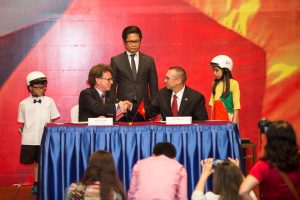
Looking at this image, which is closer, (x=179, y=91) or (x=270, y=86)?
(x=179, y=91)

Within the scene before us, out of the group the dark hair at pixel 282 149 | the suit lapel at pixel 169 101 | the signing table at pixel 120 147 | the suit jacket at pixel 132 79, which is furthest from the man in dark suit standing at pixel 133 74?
the dark hair at pixel 282 149

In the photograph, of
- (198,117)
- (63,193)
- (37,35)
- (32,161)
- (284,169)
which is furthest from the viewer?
(37,35)

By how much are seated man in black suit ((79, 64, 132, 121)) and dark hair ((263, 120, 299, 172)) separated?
86.9 inches

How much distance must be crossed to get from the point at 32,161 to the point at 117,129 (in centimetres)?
168

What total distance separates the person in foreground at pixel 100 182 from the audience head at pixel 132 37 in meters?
2.53

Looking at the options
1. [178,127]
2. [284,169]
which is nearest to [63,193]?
[178,127]

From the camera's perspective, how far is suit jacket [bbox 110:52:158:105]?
23.0 ft

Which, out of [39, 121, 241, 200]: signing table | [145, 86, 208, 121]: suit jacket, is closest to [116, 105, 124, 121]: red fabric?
[39, 121, 241, 200]: signing table

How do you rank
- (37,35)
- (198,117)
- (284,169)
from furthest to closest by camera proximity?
(37,35), (198,117), (284,169)

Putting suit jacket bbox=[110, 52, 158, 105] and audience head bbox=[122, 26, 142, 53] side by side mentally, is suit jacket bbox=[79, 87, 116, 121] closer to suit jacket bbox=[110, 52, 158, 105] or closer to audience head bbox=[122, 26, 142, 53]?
suit jacket bbox=[110, 52, 158, 105]

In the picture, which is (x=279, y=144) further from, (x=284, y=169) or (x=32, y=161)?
(x=32, y=161)

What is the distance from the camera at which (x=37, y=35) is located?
314 inches

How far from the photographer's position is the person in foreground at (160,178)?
4.72 meters

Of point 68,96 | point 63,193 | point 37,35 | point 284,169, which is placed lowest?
point 63,193
